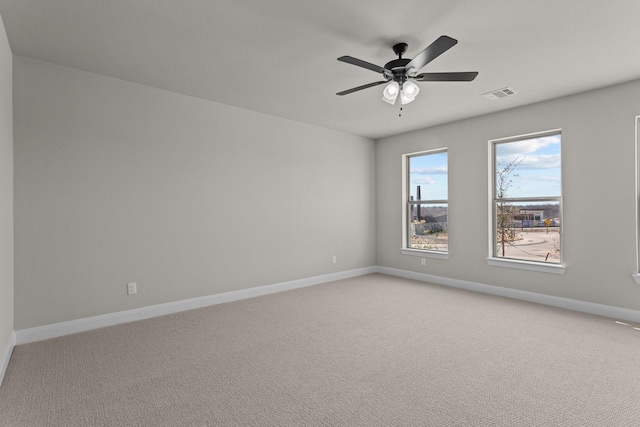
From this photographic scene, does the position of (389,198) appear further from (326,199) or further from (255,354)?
(255,354)

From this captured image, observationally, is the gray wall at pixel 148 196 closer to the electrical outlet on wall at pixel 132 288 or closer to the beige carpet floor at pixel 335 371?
the electrical outlet on wall at pixel 132 288

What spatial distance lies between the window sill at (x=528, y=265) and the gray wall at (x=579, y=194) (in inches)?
→ 2.3

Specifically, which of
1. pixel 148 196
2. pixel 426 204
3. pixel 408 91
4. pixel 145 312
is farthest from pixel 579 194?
pixel 145 312

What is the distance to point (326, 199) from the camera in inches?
221

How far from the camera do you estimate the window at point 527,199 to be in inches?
169

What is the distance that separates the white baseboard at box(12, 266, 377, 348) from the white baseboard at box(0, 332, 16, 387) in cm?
11

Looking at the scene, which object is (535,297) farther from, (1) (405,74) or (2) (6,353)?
(2) (6,353)

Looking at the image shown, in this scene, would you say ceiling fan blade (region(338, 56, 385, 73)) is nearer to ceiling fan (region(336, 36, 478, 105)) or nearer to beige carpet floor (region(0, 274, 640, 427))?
ceiling fan (region(336, 36, 478, 105))

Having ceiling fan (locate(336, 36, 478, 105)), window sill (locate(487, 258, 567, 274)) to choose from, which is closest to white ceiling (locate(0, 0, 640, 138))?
ceiling fan (locate(336, 36, 478, 105))

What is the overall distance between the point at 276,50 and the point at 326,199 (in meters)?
3.00

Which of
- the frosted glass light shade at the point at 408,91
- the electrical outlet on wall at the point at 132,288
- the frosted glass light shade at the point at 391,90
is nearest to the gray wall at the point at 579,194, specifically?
the frosted glass light shade at the point at 408,91

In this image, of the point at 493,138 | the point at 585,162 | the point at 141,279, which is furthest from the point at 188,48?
the point at 585,162

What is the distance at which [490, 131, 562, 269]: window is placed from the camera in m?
4.30

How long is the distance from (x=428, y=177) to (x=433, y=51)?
145 inches
